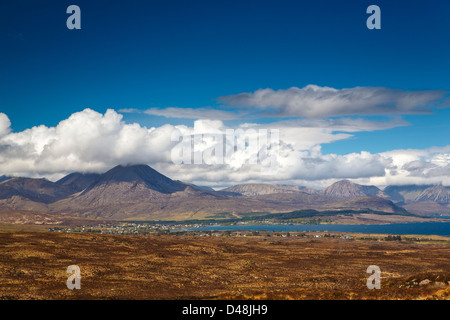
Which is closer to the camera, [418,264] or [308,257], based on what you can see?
[418,264]

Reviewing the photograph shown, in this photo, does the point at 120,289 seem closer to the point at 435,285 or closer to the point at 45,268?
the point at 45,268

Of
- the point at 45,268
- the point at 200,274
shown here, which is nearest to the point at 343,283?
the point at 200,274
